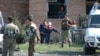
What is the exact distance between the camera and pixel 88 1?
35.5 m

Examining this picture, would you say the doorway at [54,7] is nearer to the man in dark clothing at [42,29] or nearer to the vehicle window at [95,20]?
the man in dark clothing at [42,29]

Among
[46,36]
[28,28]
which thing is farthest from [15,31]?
[46,36]

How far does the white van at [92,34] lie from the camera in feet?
75.0

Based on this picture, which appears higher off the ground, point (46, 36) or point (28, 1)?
point (28, 1)

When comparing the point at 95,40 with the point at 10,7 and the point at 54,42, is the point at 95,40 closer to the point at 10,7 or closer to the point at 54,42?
the point at 54,42

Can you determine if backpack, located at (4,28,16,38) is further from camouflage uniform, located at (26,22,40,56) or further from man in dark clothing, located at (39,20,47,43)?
man in dark clothing, located at (39,20,47,43)

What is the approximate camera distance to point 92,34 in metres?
22.8

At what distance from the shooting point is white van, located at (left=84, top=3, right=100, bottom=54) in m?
22.9

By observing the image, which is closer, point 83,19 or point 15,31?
point 15,31

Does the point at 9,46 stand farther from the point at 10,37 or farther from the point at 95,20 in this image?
the point at 95,20

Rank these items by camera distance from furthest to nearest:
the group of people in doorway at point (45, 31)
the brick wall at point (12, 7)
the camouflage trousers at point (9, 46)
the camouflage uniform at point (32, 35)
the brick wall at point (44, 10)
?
the brick wall at point (12, 7)
the brick wall at point (44, 10)
the group of people in doorway at point (45, 31)
the camouflage uniform at point (32, 35)
the camouflage trousers at point (9, 46)

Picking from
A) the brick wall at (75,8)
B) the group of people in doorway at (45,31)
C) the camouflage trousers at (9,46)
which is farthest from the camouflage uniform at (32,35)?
the brick wall at (75,8)

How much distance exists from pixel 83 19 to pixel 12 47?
50.4 feet

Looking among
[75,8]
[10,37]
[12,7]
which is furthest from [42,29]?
[10,37]
